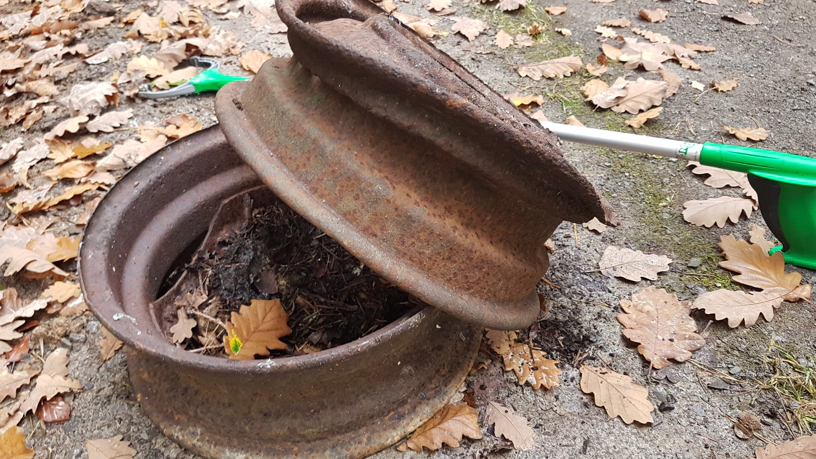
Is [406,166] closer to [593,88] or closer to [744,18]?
[593,88]

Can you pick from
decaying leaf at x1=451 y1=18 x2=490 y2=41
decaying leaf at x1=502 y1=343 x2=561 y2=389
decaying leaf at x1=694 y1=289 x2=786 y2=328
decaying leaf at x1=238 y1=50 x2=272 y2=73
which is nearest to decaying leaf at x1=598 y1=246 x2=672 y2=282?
decaying leaf at x1=694 y1=289 x2=786 y2=328

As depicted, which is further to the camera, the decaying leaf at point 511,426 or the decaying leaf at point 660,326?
the decaying leaf at point 660,326

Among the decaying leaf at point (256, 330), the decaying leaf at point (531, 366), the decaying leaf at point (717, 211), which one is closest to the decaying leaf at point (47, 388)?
the decaying leaf at point (256, 330)

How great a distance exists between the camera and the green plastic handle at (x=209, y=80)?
11.0ft

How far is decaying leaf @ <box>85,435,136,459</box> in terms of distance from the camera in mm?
1740

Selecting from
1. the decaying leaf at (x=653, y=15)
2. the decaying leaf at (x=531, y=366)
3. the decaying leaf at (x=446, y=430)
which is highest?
the decaying leaf at (x=653, y=15)

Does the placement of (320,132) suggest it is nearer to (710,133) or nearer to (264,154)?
(264,154)

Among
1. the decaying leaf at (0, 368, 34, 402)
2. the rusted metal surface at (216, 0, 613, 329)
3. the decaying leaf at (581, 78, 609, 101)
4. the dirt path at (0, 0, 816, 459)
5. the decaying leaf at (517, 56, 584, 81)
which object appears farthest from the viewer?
the decaying leaf at (517, 56, 584, 81)

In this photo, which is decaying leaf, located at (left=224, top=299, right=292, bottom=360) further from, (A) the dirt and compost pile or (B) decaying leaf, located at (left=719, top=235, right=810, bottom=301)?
(B) decaying leaf, located at (left=719, top=235, right=810, bottom=301)

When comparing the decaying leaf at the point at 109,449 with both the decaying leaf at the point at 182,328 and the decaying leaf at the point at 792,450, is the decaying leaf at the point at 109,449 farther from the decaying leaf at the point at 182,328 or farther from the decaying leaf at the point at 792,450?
the decaying leaf at the point at 792,450

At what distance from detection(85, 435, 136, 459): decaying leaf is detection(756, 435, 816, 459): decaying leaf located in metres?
2.17

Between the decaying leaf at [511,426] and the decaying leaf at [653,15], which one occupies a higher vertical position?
the decaying leaf at [653,15]

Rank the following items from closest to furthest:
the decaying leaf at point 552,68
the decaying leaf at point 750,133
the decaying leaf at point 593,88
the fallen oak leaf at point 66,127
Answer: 1. the decaying leaf at point 750,133
2. the fallen oak leaf at point 66,127
3. the decaying leaf at point 593,88
4. the decaying leaf at point 552,68

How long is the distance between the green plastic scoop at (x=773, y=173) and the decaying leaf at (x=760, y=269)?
93mm
